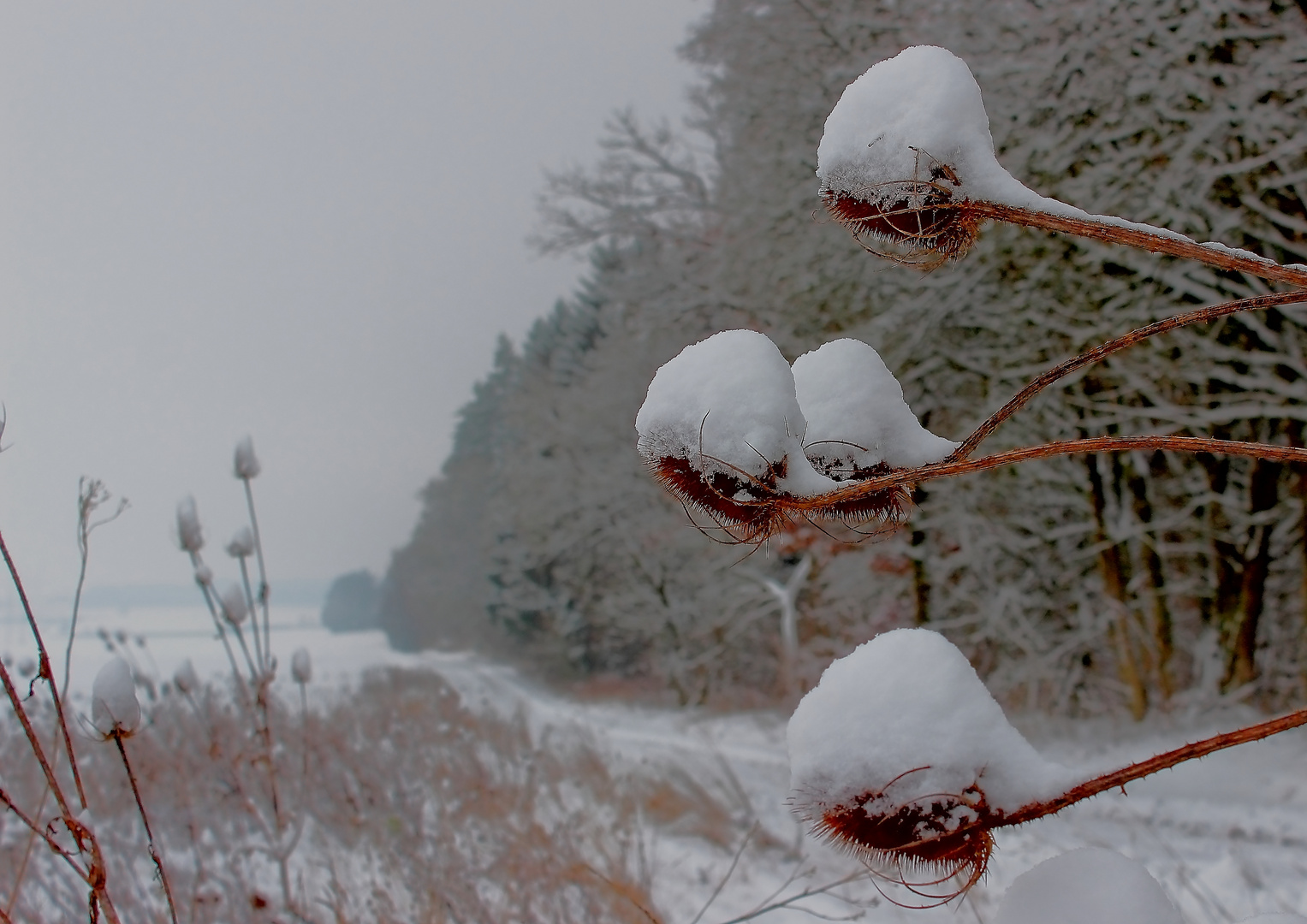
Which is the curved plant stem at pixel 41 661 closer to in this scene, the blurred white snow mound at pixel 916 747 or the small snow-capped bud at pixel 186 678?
the blurred white snow mound at pixel 916 747

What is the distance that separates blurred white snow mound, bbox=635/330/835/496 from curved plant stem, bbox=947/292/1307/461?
0.48ft

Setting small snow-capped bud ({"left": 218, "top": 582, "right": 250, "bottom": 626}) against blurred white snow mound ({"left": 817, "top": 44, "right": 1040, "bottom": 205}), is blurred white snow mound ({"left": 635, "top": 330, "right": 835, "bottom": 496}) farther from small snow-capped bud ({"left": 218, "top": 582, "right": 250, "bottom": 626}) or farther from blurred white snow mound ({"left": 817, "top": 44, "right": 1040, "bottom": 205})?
small snow-capped bud ({"left": 218, "top": 582, "right": 250, "bottom": 626})

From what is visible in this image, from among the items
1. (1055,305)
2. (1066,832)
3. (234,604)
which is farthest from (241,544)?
(1055,305)

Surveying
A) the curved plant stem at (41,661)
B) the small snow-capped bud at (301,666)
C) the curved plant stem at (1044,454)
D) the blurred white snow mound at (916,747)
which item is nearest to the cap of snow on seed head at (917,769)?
the blurred white snow mound at (916,747)

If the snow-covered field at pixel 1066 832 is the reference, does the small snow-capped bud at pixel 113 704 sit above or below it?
above

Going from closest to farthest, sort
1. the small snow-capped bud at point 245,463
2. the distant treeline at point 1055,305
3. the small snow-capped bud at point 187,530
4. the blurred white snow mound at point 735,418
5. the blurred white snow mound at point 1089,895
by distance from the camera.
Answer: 1. the blurred white snow mound at point 1089,895
2. the blurred white snow mound at point 735,418
3. the small snow-capped bud at point 187,530
4. the small snow-capped bud at point 245,463
5. the distant treeline at point 1055,305

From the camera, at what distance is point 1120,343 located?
0.79m

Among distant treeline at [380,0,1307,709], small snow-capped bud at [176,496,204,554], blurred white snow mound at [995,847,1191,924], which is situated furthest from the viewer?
distant treeline at [380,0,1307,709]

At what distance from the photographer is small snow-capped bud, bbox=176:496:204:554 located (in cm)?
237

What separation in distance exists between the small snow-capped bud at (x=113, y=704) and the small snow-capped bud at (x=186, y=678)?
133 cm

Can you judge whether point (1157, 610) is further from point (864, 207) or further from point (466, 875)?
point (864, 207)

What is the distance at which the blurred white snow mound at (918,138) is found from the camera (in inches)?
33.4

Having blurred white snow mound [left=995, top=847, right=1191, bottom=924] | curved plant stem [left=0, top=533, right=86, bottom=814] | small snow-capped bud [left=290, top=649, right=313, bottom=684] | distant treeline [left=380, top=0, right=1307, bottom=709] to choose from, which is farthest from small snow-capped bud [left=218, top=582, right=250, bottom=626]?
distant treeline [left=380, top=0, right=1307, bottom=709]

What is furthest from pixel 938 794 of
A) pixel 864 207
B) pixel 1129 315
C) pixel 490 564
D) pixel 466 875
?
pixel 490 564
